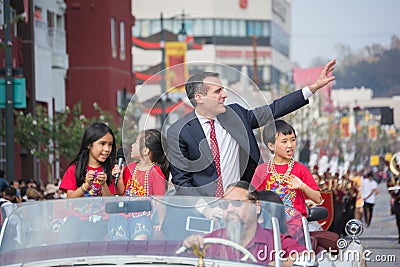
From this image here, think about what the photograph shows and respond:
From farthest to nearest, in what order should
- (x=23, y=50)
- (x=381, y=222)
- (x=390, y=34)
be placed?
(x=23, y=50) → (x=381, y=222) → (x=390, y=34)

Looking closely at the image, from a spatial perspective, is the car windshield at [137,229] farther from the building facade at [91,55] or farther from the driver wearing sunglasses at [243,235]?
the building facade at [91,55]

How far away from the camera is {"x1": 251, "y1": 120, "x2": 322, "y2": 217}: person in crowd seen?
8.69m

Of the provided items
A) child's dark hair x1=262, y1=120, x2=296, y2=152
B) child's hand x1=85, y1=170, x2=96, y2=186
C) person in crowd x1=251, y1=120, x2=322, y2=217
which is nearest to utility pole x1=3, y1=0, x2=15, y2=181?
child's hand x1=85, y1=170, x2=96, y2=186

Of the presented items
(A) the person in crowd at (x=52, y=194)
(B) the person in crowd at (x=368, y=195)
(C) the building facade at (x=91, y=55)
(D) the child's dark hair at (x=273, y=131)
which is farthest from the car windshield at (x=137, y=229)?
(C) the building facade at (x=91, y=55)

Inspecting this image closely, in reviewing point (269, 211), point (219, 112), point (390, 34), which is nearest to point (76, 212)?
point (269, 211)

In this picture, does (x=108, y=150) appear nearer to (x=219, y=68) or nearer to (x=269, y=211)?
(x=219, y=68)

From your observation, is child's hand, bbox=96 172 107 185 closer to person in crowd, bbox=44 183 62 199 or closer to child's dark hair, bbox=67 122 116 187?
child's dark hair, bbox=67 122 116 187

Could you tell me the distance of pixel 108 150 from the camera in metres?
9.39

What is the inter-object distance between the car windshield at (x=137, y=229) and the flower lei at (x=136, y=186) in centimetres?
251

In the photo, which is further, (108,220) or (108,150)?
(108,150)

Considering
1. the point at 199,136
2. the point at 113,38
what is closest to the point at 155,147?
the point at 199,136

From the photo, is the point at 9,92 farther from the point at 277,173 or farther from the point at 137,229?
the point at 137,229

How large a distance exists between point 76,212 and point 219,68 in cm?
204

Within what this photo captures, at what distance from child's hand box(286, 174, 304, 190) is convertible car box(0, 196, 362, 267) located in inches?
74.6
